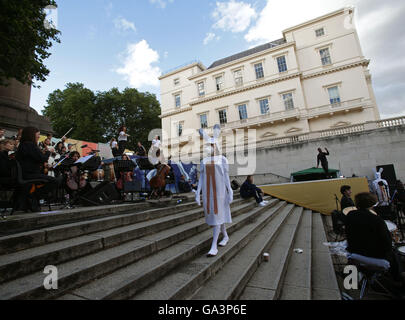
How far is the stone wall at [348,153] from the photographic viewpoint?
1412cm

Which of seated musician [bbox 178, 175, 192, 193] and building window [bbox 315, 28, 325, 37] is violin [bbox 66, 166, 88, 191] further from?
building window [bbox 315, 28, 325, 37]

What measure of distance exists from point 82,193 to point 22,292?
4.24m

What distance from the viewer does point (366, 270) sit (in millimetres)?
3131

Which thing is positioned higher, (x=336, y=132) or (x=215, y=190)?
(x=336, y=132)

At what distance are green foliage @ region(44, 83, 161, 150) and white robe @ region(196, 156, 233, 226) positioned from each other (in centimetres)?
2874

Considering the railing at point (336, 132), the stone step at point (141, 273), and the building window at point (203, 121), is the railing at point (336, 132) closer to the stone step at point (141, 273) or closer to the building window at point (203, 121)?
the building window at point (203, 121)

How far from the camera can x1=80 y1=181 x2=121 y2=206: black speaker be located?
17.1 ft

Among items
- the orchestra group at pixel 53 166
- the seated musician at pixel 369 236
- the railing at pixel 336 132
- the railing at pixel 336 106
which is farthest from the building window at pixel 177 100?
the seated musician at pixel 369 236

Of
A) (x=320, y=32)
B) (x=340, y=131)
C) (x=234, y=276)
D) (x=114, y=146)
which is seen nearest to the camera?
(x=234, y=276)

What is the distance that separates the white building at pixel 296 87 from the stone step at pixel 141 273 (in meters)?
19.7

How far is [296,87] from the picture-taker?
23859 millimetres

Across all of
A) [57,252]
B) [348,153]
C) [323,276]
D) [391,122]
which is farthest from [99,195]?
[391,122]

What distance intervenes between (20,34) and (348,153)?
67.7 feet

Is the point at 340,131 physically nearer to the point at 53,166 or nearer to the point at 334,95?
the point at 334,95
